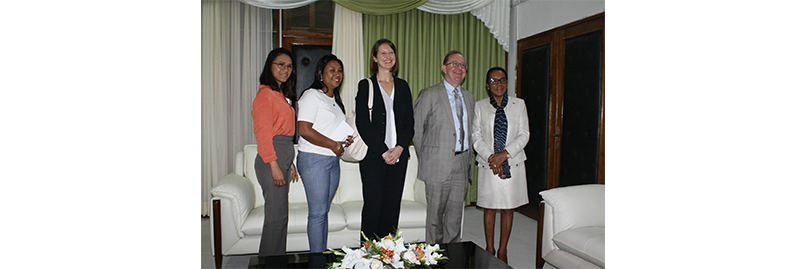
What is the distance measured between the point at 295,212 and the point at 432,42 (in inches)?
87.8

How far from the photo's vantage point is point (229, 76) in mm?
3797

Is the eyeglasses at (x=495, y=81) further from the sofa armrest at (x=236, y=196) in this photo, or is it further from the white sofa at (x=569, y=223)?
the sofa armrest at (x=236, y=196)

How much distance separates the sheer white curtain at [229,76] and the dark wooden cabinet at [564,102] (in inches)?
93.8

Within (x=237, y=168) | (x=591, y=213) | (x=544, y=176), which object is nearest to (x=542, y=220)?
(x=591, y=213)

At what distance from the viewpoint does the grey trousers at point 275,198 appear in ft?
7.35

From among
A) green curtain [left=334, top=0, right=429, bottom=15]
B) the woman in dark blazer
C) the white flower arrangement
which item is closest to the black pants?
the woman in dark blazer

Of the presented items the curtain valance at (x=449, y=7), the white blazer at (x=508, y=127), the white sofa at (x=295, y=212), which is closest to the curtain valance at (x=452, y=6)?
the curtain valance at (x=449, y=7)

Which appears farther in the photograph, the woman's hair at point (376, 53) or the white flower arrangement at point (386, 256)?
the woman's hair at point (376, 53)

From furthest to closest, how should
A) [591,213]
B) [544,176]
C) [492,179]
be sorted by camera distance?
[544,176]
[492,179]
[591,213]

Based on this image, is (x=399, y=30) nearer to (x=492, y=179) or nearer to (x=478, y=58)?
(x=478, y=58)

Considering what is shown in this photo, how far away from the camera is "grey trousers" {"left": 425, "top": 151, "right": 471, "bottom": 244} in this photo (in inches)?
98.9

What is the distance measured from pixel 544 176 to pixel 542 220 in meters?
1.65

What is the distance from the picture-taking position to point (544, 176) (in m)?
3.94

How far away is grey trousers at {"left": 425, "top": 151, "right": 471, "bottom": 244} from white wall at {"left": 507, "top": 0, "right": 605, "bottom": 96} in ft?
5.43
